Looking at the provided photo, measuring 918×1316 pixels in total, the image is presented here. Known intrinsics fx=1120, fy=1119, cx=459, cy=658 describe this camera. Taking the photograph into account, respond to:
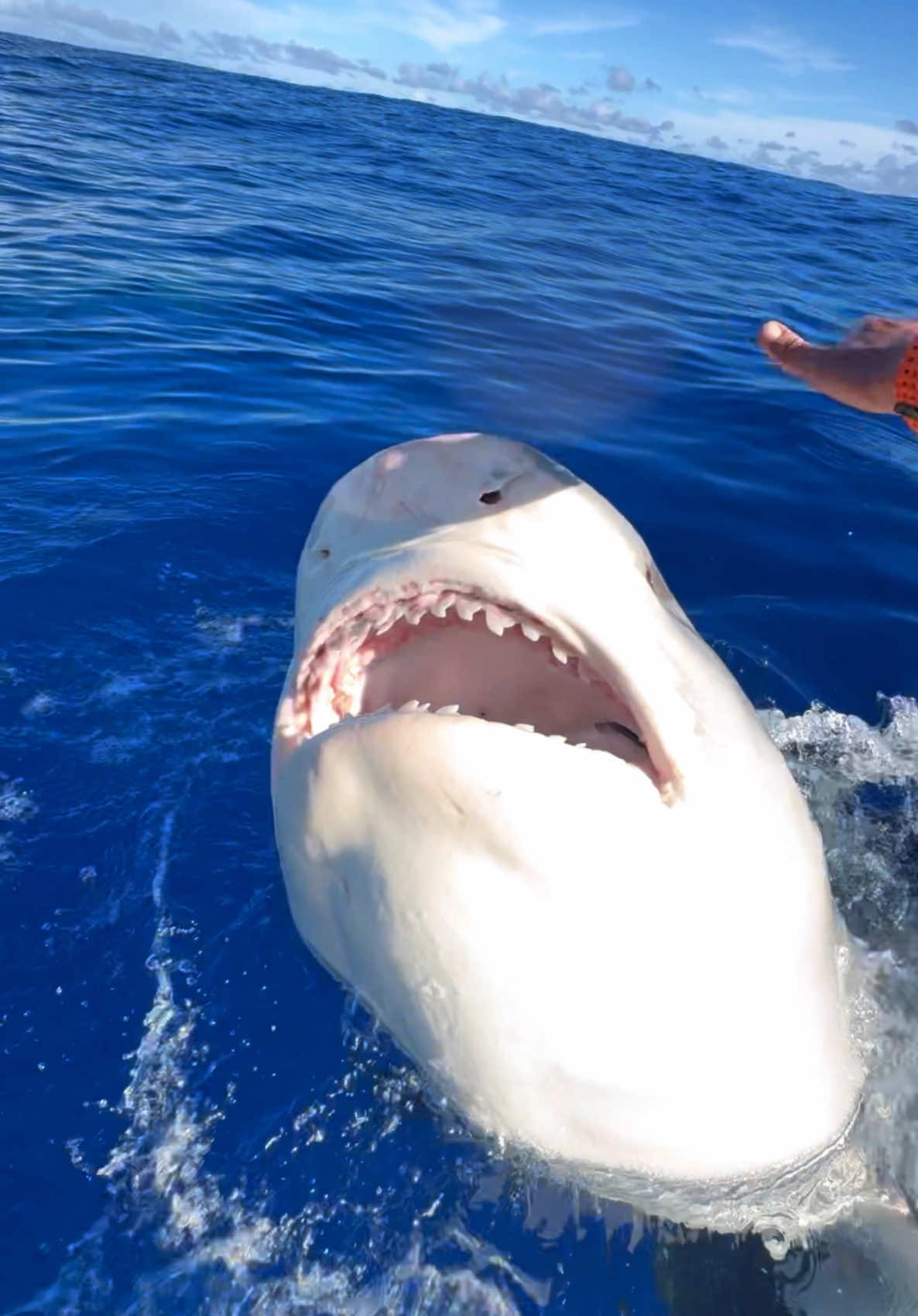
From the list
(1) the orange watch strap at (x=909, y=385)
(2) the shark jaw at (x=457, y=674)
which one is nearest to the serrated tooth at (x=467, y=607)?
(2) the shark jaw at (x=457, y=674)

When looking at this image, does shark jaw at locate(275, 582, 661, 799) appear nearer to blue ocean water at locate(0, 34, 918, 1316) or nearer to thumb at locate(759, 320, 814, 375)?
blue ocean water at locate(0, 34, 918, 1316)

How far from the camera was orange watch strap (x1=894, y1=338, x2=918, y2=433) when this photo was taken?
262 cm

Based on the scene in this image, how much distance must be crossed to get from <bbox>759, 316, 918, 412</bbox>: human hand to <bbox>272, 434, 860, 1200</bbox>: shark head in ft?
2.56

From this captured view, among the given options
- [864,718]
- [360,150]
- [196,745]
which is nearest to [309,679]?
[196,745]

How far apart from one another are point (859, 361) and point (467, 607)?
1.31 metres

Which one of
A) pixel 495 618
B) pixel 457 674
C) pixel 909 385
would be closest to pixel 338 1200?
pixel 457 674

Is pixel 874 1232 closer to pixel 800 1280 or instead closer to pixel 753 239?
pixel 800 1280

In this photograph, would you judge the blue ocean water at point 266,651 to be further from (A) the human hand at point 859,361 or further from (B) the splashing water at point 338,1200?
(A) the human hand at point 859,361

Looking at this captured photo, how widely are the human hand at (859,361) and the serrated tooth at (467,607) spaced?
1234mm

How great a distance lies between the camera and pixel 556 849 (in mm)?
1835

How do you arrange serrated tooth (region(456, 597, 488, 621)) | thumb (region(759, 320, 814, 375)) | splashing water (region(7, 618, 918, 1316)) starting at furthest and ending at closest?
thumb (region(759, 320, 814, 375)) < splashing water (region(7, 618, 918, 1316)) < serrated tooth (region(456, 597, 488, 621))

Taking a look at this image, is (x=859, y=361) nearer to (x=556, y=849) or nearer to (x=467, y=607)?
(x=467, y=607)

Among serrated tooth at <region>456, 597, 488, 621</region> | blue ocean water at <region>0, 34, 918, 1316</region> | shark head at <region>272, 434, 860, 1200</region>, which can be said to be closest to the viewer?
shark head at <region>272, 434, 860, 1200</region>

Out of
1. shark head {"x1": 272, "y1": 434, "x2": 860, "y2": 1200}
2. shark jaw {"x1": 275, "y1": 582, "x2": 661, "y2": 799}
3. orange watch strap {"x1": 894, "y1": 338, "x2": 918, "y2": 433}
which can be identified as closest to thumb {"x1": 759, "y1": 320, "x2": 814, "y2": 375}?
orange watch strap {"x1": 894, "y1": 338, "x2": 918, "y2": 433}
